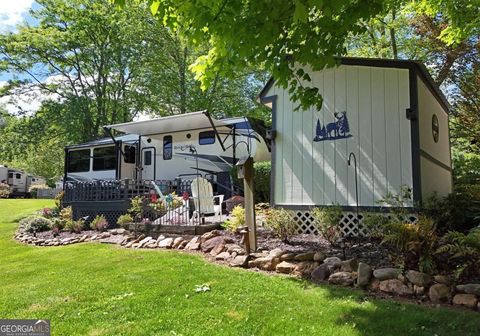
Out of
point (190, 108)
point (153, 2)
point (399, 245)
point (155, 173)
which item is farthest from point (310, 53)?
point (190, 108)

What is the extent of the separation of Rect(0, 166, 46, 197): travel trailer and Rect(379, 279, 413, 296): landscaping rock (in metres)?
37.2

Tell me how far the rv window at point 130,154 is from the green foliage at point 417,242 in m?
12.3

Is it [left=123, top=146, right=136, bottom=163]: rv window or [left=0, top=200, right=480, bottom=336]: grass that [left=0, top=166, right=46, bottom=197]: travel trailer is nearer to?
[left=123, top=146, right=136, bottom=163]: rv window

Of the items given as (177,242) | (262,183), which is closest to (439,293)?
(177,242)

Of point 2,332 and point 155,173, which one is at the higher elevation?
point 155,173

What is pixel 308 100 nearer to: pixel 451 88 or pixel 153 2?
pixel 153 2

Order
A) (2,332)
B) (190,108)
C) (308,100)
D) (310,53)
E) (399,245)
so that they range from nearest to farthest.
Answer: (2,332) < (310,53) < (399,245) < (308,100) < (190,108)

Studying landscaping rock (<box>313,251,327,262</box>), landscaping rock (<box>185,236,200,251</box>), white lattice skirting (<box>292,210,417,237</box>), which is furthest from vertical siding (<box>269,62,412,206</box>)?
landscaping rock (<box>313,251,327,262</box>)

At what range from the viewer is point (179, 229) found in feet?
26.5

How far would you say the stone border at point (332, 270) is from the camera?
3.99m

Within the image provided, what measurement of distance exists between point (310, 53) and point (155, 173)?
10873 millimetres

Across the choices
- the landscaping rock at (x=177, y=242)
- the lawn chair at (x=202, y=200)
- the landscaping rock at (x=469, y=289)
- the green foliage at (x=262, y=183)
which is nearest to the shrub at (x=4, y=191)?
the green foliage at (x=262, y=183)

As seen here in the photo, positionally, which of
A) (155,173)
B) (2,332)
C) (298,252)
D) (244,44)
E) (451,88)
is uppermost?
(451,88)

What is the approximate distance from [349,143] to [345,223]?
59.6 inches
